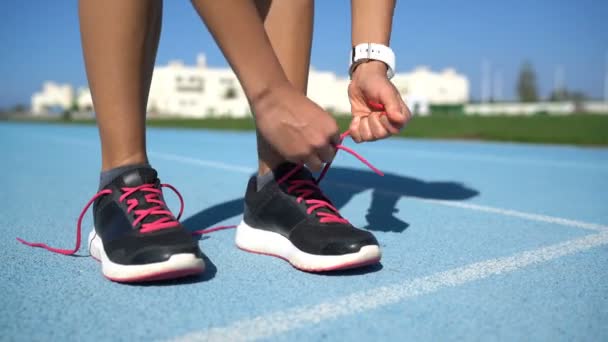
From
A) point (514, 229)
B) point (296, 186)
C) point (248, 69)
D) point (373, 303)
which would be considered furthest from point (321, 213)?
point (514, 229)

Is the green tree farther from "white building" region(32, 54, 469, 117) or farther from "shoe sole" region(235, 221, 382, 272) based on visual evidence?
"shoe sole" region(235, 221, 382, 272)

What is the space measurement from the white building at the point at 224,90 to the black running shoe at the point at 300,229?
58587 mm

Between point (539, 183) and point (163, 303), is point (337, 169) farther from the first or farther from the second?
point (163, 303)

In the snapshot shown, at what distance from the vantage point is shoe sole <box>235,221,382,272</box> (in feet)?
4.38

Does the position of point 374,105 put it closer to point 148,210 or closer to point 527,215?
point 148,210

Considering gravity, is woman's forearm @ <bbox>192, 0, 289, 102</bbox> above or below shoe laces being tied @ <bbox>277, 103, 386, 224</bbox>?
above

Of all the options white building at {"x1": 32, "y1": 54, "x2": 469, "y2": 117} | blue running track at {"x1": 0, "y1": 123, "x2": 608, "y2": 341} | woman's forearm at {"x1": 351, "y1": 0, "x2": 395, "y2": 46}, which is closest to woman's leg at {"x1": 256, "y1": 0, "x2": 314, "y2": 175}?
woman's forearm at {"x1": 351, "y1": 0, "x2": 395, "y2": 46}

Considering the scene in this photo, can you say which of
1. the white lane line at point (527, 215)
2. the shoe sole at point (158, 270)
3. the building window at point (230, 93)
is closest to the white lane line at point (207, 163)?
the white lane line at point (527, 215)

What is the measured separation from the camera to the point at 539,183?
3465 millimetres

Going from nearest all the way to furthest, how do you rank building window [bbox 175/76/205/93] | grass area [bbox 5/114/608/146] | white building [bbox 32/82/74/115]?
grass area [bbox 5/114/608/146] → building window [bbox 175/76/205/93] → white building [bbox 32/82/74/115]

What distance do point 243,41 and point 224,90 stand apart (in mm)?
80551

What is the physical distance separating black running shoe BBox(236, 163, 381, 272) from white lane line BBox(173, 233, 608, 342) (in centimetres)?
13

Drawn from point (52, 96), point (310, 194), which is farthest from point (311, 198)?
point (52, 96)

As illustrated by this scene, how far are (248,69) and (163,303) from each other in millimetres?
585
